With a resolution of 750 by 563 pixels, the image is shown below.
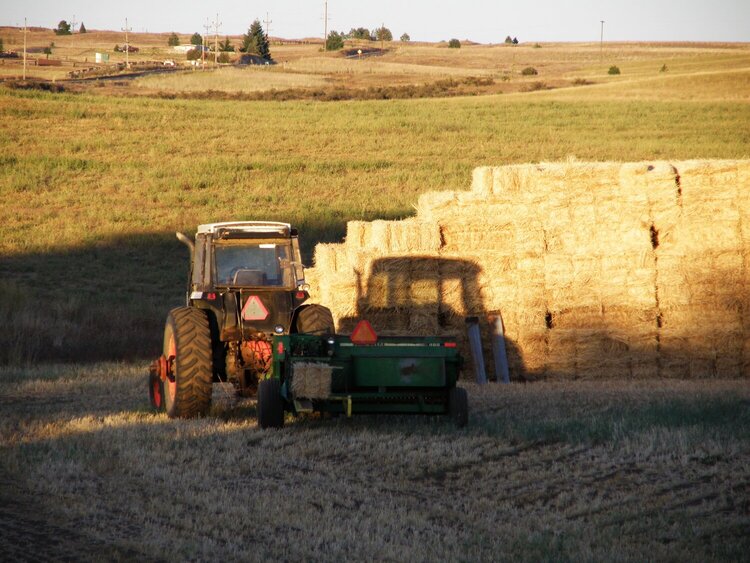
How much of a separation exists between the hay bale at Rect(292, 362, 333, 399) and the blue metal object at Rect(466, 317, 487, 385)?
5430mm

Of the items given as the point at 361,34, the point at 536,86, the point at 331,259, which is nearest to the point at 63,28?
the point at 361,34

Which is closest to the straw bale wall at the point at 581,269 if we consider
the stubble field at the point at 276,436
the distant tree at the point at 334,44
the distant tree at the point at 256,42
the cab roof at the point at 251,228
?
the stubble field at the point at 276,436

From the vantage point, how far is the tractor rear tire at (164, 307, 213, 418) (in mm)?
11109

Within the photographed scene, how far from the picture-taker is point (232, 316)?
37.9 ft

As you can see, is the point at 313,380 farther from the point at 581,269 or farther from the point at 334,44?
the point at 334,44

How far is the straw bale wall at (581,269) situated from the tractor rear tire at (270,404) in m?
4.75

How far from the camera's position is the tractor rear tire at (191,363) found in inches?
437

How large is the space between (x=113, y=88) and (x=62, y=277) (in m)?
38.6

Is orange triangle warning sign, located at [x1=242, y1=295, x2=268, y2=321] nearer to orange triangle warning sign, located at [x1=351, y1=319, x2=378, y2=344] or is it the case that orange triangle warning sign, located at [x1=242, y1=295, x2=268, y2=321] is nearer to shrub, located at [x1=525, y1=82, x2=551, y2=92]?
orange triangle warning sign, located at [x1=351, y1=319, x2=378, y2=344]

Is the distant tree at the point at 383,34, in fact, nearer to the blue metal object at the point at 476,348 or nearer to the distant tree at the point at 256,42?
the distant tree at the point at 256,42

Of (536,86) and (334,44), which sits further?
(334,44)

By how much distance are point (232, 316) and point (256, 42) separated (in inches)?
3568

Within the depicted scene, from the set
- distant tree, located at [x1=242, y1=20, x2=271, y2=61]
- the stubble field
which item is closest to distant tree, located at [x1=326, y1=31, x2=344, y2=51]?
distant tree, located at [x1=242, y1=20, x2=271, y2=61]

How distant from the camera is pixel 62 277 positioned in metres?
22.9
